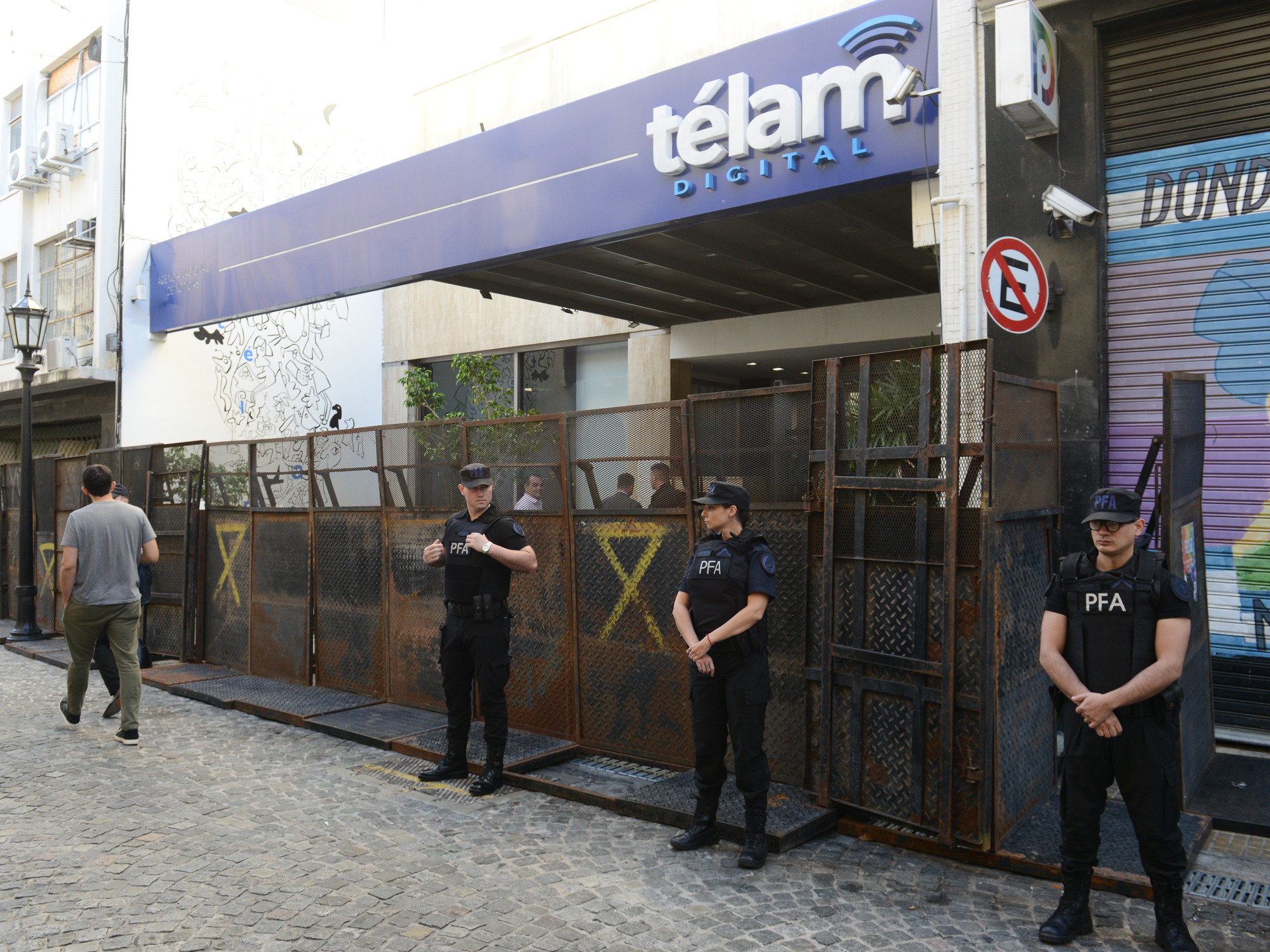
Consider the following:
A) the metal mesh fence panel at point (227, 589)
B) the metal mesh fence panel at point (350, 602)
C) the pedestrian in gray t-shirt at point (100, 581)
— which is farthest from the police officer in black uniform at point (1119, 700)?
the metal mesh fence panel at point (227, 589)

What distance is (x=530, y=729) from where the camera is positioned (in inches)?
292

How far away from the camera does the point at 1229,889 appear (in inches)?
179

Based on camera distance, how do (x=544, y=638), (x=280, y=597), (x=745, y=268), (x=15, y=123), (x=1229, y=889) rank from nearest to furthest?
1. (x=1229, y=889)
2. (x=544, y=638)
3. (x=280, y=597)
4. (x=745, y=268)
5. (x=15, y=123)

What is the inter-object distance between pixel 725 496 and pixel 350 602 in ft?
16.7

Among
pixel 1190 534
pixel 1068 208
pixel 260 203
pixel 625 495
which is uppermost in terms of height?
pixel 260 203

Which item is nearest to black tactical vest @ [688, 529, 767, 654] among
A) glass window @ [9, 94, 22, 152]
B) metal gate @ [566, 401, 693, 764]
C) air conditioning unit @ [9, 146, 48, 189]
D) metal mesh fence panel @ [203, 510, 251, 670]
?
metal gate @ [566, 401, 693, 764]

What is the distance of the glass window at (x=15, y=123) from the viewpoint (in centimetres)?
2112

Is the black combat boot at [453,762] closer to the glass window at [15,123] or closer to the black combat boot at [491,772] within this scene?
the black combat boot at [491,772]

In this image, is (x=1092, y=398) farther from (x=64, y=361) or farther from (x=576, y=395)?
(x=64, y=361)

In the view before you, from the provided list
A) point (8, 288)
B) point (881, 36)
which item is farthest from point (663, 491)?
point (8, 288)

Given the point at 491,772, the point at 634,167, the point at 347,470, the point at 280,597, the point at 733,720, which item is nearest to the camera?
the point at 733,720

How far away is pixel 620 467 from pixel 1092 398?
140 inches

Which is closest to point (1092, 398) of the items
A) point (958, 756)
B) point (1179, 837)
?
point (958, 756)

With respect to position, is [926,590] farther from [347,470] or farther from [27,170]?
[27,170]
